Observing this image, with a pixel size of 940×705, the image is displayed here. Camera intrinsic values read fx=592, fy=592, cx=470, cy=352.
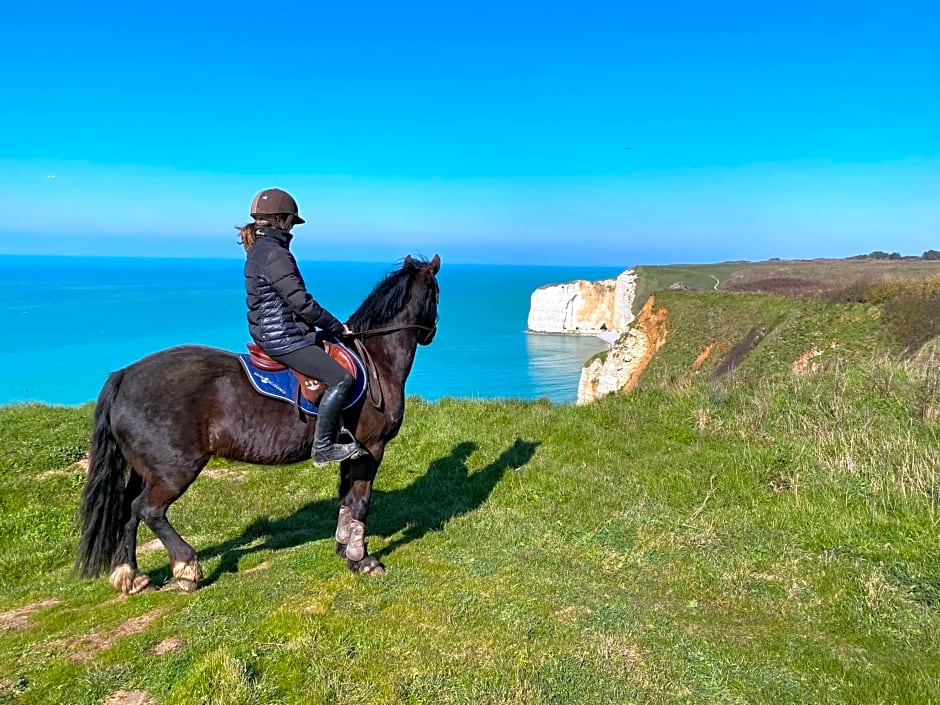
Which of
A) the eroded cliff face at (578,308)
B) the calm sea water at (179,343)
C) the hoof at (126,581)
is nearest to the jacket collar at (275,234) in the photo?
the hoof at (126,581)

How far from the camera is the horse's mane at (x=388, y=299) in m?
6.04

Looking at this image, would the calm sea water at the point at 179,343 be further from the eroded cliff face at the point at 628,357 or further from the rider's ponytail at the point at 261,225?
the rider's ponytail at the point at 261,225

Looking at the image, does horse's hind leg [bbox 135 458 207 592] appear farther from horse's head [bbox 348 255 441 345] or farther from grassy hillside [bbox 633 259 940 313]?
grassy hillside [bbox 633 259 940 313]

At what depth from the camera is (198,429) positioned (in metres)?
5.54

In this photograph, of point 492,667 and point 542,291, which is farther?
point 542,291

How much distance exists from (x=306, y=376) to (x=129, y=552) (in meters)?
2.44

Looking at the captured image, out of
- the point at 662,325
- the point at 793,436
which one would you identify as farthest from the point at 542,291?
the point at 793,436

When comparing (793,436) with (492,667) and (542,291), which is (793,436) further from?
(542,291)

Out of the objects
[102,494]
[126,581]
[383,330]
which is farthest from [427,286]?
[126,581]

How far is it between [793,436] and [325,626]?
7327mm

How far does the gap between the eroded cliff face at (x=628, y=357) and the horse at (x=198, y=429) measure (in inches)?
1457

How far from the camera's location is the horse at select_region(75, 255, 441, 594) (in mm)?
5461

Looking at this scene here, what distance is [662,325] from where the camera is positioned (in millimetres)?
44125

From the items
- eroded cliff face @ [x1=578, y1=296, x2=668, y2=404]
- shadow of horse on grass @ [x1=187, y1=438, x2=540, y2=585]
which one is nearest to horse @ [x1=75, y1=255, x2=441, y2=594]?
shadow of horse on grass @ [x1=187, y1=438, x2=540, y2=585]
